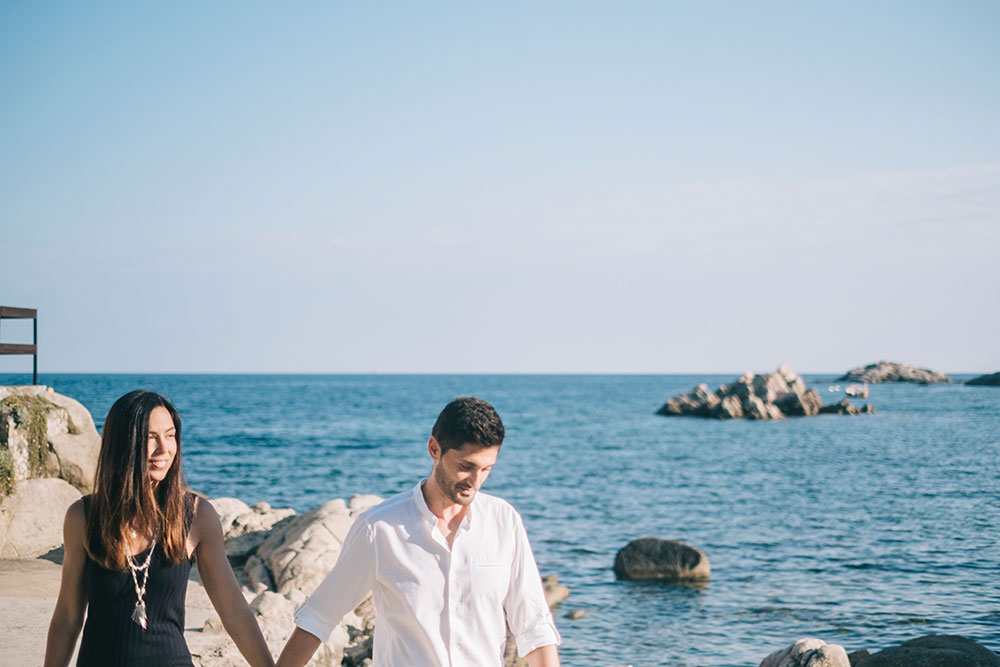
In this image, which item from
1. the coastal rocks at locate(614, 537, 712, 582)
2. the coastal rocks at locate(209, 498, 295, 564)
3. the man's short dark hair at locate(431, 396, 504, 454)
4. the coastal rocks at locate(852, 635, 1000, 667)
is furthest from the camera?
the coastal rocks at locate(614, 537, 712, 582)

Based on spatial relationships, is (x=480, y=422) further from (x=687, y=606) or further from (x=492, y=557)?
(x=687, y=606)

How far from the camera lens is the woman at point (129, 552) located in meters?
3.44

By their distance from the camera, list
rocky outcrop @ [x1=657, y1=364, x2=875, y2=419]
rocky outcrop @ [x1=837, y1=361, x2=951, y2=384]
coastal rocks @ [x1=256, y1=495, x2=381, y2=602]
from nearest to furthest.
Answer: coastal rocks @ [x1=256, y1=495, x2=381, y2=602] → rocky outcrop @ [x1=657, y1=364, x2=875, y2=419] → rocky outcrop @ [x1=837, y1=361, x2=951, y2=384]

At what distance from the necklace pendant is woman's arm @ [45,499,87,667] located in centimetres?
25

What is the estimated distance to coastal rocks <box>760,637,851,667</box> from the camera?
10.2 m

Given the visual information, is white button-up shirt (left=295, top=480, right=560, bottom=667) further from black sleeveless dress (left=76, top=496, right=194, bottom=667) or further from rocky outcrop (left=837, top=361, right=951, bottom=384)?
rocky outcrop (left=837, top=361, right=951, bottom=384)

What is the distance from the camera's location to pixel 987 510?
26.9m

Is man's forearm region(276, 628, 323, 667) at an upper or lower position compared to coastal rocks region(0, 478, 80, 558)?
upper

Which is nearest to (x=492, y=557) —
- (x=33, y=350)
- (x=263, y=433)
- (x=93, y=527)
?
(x=93, y=527)

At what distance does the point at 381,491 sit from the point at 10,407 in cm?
1939

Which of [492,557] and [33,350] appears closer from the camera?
[492,557]

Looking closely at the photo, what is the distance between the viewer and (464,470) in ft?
11.9

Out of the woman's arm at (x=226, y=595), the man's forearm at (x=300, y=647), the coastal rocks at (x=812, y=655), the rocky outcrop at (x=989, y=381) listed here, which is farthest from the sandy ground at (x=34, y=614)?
the rocky outcrop at (x=989, y=381)

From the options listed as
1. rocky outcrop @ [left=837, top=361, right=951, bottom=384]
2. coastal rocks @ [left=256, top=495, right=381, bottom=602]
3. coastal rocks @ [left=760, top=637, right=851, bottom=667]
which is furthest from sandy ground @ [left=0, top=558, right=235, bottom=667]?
rocky outcrop @ [left=837, top=361, right=951, bottom=384]
